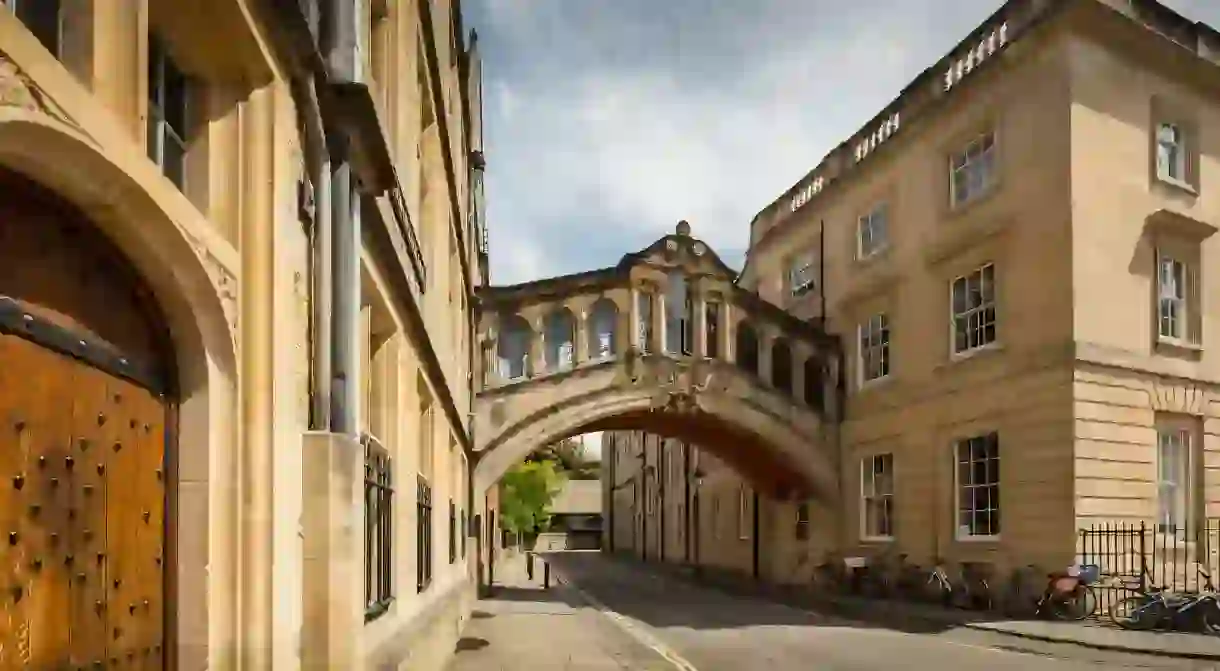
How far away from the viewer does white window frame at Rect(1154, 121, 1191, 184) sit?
1827 centimetres

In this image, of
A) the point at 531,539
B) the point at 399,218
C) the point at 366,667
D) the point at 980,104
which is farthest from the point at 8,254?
the point at 531,539

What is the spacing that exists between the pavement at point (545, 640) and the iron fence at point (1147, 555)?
7036 mm

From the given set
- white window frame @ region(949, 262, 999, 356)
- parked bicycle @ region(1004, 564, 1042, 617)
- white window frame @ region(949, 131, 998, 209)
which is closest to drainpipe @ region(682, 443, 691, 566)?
white window frame @ region(949, 262, 999, 356)

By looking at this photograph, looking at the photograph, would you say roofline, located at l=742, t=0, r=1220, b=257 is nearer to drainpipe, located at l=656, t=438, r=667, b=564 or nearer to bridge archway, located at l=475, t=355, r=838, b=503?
bridge archway, located at l=475, t=355, r=838, b=503

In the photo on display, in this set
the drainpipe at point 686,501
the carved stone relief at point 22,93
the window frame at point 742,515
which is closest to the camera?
the carved stone relief at point 22,93

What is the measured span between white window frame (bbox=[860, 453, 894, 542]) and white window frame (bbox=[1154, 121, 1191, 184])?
7.75 m

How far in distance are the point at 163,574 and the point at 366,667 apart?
2.31 metres

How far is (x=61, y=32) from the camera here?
122 inches

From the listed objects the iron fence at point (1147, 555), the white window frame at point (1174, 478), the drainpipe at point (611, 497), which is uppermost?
the white window frame at point (1174, 478)

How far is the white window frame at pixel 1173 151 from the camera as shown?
59.9 ft

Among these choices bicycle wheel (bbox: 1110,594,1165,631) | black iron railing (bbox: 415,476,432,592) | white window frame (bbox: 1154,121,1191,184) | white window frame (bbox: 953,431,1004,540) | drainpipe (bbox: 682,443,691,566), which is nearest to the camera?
black iron railing (bbox: 415,476,432,592)

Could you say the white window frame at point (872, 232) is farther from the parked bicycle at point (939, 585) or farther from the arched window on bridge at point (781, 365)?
the parked bicycle at point (939, 585)

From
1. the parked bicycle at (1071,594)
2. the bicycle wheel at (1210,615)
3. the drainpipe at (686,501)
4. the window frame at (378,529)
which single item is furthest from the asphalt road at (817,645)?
the drainpipe at (686,501)

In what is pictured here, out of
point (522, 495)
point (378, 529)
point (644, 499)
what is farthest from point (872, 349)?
point (522, 495)
